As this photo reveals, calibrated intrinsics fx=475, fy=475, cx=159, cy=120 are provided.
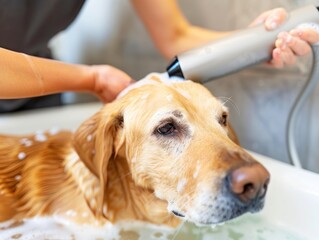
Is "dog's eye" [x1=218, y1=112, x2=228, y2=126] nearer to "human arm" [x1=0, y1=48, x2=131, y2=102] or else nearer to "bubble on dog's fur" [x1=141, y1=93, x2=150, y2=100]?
"bubble on dog's fur" [x1=141, y1=93, x2=150, y2=100]

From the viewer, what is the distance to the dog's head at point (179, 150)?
877 mm

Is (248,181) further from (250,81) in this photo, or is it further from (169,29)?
(169,29)

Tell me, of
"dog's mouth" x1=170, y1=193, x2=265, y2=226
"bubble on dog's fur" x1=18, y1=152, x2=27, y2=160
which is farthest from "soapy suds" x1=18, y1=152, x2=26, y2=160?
"dog's mouth" x1=170, y1=193, x2=265, y2=226

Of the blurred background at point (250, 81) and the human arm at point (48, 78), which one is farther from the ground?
the human arm at point (48, 78)

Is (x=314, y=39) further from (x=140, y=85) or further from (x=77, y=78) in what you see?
(x=77, y=78)

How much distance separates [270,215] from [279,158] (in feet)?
1.20

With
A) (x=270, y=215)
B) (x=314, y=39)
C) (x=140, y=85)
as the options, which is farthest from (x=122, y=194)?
(x=314, y=39)

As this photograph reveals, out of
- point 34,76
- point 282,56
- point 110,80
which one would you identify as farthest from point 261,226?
point 34,76

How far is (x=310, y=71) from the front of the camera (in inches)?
51.6

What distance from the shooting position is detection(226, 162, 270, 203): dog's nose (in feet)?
2.77

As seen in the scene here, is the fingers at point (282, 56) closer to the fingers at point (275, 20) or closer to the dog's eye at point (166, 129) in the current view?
the fingers at point (275, 20)

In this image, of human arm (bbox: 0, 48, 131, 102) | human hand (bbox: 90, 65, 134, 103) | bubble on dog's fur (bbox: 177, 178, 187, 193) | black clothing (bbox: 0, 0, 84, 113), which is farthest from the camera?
black clothing (bbox: 0, 0, 84, 113)

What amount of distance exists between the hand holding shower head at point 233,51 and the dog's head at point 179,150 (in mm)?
57

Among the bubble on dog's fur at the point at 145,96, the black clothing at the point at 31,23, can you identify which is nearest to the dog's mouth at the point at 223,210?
the bubble on dog's fur at the point at 145,96
